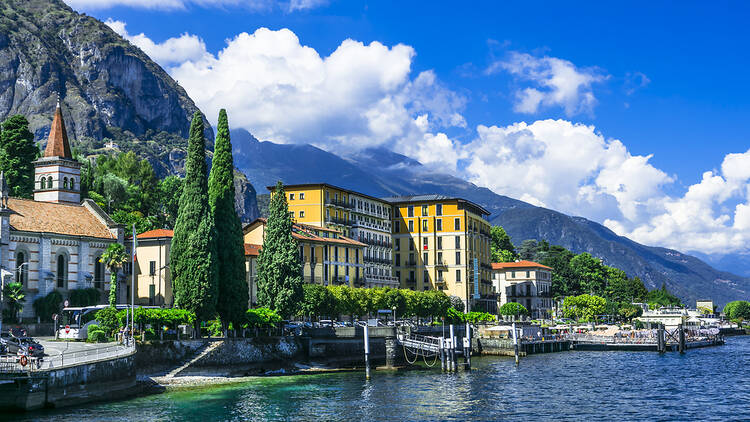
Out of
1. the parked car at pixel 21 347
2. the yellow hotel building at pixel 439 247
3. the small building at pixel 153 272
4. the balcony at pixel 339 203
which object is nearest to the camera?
the parked car at pixel 21 347

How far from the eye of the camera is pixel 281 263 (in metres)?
79.0

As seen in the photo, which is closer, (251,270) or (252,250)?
(251,270)

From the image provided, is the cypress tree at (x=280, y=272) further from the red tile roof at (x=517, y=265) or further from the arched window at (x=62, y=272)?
the red tile roof at (x=517, y=265)

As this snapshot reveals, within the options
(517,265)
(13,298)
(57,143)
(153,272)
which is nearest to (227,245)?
(153,272)

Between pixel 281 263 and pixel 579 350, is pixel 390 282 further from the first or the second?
pixel 281 263

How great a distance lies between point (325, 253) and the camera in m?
Answer: 108

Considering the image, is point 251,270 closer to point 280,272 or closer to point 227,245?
point 280,272

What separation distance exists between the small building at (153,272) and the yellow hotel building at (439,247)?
65455 millimetres

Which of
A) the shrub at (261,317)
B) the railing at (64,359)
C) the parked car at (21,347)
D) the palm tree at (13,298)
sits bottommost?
the railing at (64,359)

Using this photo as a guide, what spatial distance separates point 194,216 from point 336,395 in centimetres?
2113

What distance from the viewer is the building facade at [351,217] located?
122875mm

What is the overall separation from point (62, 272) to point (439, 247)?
258ft

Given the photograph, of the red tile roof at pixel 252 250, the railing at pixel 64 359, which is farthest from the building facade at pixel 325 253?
the railing at pixel 64 359

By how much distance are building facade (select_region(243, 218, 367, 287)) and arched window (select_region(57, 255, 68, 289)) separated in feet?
87.5
